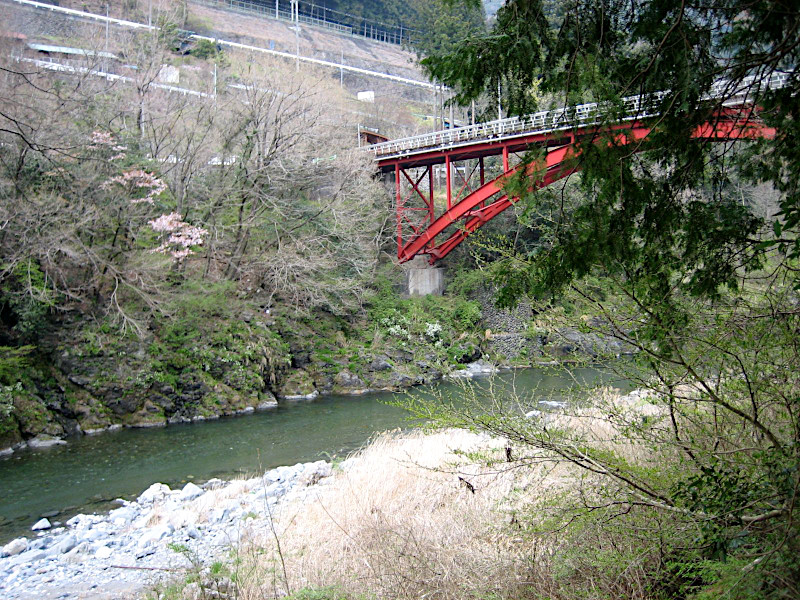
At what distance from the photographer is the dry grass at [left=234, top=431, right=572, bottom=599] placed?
11.3 ft

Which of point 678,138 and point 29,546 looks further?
point 29,546

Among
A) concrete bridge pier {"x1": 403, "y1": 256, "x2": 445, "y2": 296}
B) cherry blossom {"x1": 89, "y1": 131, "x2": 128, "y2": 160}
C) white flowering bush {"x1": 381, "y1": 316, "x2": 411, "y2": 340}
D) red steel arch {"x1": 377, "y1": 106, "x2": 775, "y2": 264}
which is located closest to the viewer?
cherry blossom {"x1": 89, "y1": 131, "x2": 128, "y2": 160}

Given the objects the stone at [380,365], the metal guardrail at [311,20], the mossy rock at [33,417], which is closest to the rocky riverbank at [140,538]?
the mossy rock at [33,417]

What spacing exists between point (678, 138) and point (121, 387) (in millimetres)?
12357

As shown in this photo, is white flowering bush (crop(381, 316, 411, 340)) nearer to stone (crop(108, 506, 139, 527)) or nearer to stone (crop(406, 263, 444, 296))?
stone (crop(406, 263, 444, 296))

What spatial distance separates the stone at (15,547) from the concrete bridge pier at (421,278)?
15331mm

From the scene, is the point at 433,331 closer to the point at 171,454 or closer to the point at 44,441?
the point at 171,454

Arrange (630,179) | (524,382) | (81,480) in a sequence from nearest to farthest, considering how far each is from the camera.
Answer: (630,179) → (81,480) → (524,382)

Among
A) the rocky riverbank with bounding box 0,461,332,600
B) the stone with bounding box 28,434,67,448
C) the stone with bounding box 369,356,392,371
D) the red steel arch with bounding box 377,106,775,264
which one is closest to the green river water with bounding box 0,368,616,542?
the stone with bounding box 28,434,67,448

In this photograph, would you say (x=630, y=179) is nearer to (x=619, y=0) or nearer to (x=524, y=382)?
(x=619, y=0)

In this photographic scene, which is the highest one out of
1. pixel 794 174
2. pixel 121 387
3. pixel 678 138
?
pixel 678 138

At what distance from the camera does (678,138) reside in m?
3.03

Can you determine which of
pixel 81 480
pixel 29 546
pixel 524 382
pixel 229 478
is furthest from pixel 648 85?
pixel 524 382

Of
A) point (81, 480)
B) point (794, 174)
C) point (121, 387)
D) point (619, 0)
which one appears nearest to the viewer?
point (794, 174)
